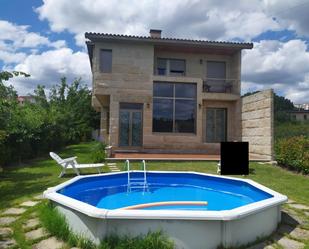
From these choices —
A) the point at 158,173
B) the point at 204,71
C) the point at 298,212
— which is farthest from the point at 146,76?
the point at 298,212

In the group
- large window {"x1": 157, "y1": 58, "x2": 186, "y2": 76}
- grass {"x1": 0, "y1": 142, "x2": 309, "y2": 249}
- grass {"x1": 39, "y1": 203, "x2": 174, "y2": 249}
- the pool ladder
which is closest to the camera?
grass {"x1": 39, "y1": 203, "x2": 174, "y2": 249}

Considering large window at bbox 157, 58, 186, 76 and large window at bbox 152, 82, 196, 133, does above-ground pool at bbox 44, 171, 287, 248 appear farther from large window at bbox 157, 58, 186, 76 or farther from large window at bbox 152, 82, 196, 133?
large window at bbox 157, 58, 186, 76

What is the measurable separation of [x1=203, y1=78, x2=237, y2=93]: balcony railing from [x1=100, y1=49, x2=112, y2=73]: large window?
7186 millimetres

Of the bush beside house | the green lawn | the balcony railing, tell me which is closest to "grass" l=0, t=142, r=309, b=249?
the green lawn

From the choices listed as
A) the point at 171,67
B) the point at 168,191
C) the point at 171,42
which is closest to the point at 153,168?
the point at 168,191

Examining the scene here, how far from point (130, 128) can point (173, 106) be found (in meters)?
3.28

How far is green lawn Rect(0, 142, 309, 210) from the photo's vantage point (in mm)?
8204

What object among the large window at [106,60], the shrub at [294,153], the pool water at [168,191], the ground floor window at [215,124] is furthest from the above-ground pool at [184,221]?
the ground floor window at [215,124]

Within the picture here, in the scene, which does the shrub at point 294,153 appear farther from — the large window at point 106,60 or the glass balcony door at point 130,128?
the large window at point 106,60

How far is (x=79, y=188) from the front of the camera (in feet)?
29.1

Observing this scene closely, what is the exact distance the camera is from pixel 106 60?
2031cm

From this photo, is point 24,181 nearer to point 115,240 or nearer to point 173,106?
point 115,240

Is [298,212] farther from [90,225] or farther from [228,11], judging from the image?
[228,11]

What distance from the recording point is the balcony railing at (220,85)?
73.0 feet
